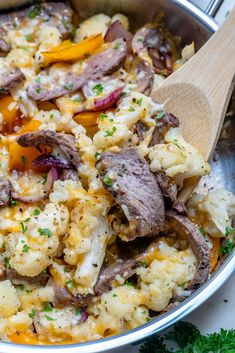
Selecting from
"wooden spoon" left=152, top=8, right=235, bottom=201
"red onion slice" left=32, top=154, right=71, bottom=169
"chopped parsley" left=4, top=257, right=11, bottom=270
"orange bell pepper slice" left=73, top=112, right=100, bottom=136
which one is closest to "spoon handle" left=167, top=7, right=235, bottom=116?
"wooden spoon" left=152, top=8, right=235, bottom=201

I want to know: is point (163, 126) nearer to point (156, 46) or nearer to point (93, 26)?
point (156, 46)

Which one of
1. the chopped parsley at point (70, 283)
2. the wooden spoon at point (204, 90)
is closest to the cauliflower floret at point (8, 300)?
the chopped parsley at point (70, 283)

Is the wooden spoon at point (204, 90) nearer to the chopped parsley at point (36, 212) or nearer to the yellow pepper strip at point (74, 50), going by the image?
the yellow pepper strip at point (74, 50)

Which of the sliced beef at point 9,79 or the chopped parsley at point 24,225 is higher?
the sliced beef at point 9,79

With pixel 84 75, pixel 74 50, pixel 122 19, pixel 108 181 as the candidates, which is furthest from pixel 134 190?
pixel 122 19

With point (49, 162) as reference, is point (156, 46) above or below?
above

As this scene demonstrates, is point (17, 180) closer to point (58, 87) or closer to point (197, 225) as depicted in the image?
point (58, 87)

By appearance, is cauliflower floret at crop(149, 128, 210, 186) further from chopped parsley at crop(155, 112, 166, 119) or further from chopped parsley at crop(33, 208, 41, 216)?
chopped parsley at crop(33, 208, 41, 216)
